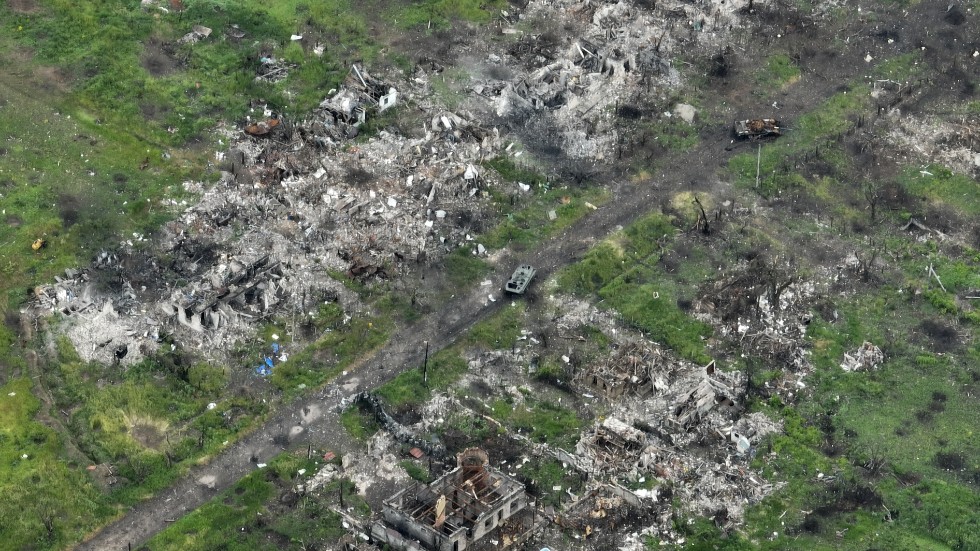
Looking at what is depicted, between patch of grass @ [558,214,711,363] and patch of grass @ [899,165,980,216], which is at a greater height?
patch of grass @ [899,165,980,216]

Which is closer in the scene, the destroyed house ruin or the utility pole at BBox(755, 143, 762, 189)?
the destroyed house ruin

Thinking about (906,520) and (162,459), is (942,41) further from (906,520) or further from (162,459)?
(162,459)

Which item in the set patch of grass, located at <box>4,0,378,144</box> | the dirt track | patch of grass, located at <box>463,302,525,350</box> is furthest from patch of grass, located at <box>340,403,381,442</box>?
patch of grass, located at <box>4,0,378,144</box>

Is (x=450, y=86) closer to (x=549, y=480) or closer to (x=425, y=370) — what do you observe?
(x=425, y=370)

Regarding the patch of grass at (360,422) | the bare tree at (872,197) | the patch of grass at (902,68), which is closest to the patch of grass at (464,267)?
the patch of grass at (360,422)

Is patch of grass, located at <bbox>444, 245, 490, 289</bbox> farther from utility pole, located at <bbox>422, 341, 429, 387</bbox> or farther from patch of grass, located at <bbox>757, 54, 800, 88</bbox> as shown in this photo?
patch of grass, located at <bbox>757, 54, 800, 88</bbox>

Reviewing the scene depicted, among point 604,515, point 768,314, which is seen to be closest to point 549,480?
point 604,515
